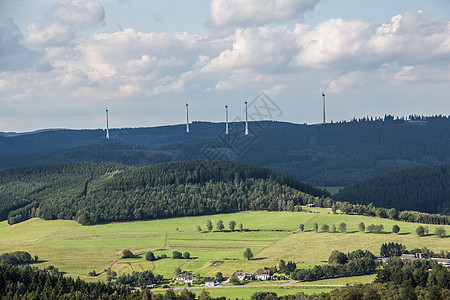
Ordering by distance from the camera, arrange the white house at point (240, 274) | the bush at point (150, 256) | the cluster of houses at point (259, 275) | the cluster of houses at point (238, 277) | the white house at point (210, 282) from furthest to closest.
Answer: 1. the bush at point (150, 256)
2. the white house at point (240, 274)
3. the cluster of houses at point (259, 275)
4. the cluster of houses at point (238, 277)
5. the white house at point (210, 282)

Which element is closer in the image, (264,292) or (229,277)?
(264,292)

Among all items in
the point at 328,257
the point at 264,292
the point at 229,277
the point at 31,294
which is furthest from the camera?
the point at 328,257

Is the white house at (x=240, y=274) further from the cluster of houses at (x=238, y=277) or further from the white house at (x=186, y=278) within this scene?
the white house at (x=186, y=278)

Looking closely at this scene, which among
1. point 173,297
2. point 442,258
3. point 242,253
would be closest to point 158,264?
point 242,253

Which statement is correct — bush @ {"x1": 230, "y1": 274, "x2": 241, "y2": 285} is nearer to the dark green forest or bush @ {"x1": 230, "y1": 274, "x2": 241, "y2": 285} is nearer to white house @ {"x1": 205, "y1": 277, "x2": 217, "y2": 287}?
white house @ {"x1": 205, "y1": 277, "x2": 217, "y2": 287}

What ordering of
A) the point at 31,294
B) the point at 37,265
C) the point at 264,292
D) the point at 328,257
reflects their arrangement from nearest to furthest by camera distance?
the point at 31,294
the point at 264,292
the point at 328,257
the point at 37,265

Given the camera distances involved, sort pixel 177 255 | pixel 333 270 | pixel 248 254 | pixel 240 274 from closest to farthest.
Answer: pixel 333 270
pixel 240 274
pixel 248 254
pixel 177 255

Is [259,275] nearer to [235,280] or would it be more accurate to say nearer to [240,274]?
[240,274]

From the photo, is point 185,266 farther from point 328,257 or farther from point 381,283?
point 381,283

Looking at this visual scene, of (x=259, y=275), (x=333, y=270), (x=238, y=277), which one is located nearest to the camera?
(x=333, y=270)

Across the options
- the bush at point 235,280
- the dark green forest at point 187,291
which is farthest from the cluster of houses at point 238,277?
the dark green forest at point 187,291

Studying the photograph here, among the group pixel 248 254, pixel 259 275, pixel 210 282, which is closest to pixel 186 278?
pixel 210 282
